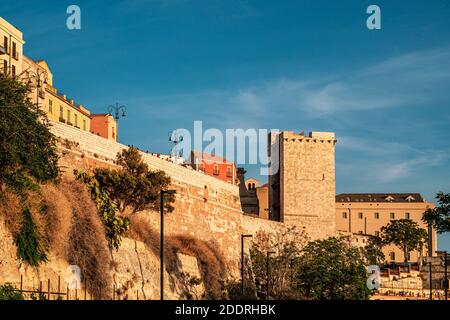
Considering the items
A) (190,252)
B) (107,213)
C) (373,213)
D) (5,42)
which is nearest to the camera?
(107,213)

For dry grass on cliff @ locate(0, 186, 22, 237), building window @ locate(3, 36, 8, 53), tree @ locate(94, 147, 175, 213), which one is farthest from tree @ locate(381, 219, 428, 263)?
dry grass on cliff @ locate(0, 186, 22, 237)

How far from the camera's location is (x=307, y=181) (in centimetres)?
9106

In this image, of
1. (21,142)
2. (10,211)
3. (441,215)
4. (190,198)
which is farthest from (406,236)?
(10,211)

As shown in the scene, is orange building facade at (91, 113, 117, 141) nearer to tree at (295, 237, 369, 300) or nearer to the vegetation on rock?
tree at (295, 237, 369, 300)

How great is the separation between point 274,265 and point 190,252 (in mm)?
15369

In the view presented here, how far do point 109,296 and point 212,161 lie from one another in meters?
79.2

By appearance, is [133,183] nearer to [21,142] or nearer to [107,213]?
[107,213]

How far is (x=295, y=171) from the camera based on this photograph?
91.0 m

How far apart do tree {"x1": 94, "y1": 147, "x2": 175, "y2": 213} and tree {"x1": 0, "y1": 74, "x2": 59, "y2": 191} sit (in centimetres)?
736

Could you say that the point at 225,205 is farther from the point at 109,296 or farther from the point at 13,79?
the point at 13,79

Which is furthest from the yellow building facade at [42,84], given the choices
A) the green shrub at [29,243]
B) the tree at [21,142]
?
the green shrub at [29,243]

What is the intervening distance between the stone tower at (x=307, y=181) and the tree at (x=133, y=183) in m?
42.2

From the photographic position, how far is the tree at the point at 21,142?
31.9 meters

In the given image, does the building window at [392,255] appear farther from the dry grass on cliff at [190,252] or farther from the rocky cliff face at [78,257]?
the rocky cliff face at [78,257]
